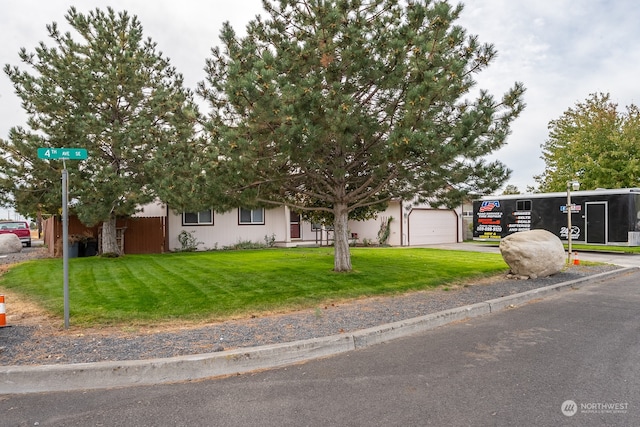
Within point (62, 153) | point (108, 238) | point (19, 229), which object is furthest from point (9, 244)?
point (62, 153)

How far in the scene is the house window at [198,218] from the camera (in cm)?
1916

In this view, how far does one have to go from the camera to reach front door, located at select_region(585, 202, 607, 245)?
18000mm

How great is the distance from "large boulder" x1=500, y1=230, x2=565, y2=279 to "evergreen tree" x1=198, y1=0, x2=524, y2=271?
2050 mm

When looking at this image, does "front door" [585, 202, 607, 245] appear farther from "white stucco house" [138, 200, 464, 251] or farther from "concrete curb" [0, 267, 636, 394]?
"concrete curb" [0, 267, 636, 394]

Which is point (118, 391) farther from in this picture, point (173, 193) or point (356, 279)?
point (356, 279)

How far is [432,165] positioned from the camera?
769 cm

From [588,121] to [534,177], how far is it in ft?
21.4

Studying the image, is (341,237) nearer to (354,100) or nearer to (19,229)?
(354,100)

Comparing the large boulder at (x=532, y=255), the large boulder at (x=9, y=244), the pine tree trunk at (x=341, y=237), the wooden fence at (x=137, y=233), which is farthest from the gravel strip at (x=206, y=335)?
the large boulder at (x=9, y=244)

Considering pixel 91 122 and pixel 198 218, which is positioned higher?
pixel 91 122

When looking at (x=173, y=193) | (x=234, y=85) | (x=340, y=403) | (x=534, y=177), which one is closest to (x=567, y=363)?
(x=340, y=403)

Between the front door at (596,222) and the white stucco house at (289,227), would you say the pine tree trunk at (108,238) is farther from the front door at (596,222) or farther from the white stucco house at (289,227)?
the front door at (596,222)

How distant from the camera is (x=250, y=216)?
2097 cm

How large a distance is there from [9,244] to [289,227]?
13.3m
